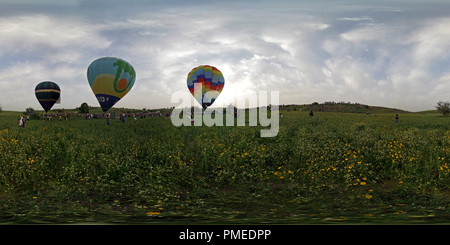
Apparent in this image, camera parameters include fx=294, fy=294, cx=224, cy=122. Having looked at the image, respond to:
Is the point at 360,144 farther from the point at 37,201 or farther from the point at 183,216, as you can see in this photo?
the point at 37,201

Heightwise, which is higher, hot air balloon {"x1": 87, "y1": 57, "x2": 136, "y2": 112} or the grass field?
hot air balloon {"x1": 87, "y1": 57, "x2": 136, "y2": 112}

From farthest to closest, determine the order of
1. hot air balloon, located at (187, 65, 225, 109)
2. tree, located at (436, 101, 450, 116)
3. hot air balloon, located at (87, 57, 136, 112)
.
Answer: tree, located at (436, 101, 450, 116), hot air balloon, located at (187, 65, 225, 109), hot air balloon, located at (87, 57, 136, 112)

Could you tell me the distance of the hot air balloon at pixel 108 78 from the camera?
3672cm

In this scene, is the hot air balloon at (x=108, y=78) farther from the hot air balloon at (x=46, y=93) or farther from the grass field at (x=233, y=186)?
the grass field at (x=233, y=186)

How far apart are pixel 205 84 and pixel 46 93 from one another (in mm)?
27191

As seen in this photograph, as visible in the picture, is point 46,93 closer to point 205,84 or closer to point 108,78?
point 108,78

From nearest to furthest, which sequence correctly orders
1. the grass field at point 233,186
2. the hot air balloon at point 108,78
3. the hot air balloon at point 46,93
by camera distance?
the grass field at point 233,186, the hot air balloon at point 108,78, the hot air balloon at point 46,93

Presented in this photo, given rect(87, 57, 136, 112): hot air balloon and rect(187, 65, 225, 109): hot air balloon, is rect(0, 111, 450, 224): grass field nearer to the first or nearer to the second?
rect(87, 57, 136, 112): hot air balloon

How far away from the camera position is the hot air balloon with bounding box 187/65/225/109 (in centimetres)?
4606

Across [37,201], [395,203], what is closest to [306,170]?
[395,203]

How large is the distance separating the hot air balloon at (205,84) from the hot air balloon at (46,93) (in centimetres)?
2373

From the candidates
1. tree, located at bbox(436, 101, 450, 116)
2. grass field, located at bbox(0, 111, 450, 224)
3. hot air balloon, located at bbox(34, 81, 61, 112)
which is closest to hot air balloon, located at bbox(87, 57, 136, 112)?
hot air balloon, located at bbox(34, 81, 61, 112)

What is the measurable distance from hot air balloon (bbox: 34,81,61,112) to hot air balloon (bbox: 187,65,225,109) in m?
23.7

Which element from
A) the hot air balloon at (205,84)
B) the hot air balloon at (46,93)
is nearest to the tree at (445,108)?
the hot air balloon at (205,84)
